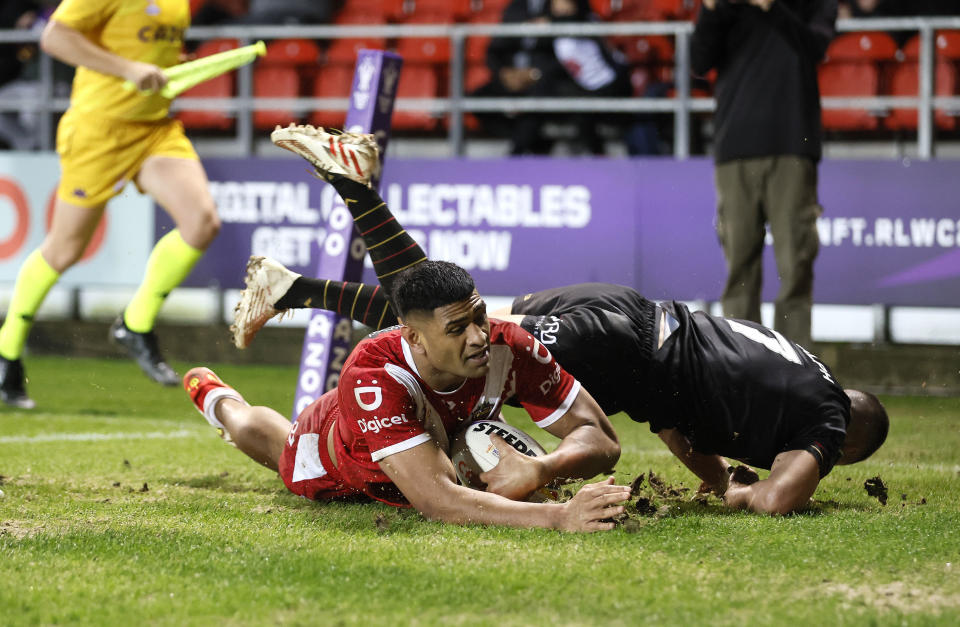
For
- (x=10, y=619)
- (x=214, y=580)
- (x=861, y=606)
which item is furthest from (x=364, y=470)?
(x=861, y=606)

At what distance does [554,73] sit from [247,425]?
5464 millimetres

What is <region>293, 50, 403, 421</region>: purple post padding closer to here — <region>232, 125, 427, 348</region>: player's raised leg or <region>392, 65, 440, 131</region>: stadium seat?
<region>232, 125, 427, 348</region>: player's raised leg

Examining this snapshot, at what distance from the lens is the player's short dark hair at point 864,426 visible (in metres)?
4.57

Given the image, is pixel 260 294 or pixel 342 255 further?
pixel 342 255

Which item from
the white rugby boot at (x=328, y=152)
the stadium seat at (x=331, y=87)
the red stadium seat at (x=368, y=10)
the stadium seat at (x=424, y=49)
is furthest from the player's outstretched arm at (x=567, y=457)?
the red stadium seat at (x=368, y=10)

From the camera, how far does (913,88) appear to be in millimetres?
9797

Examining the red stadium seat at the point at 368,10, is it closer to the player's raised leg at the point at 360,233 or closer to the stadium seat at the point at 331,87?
the stadium seat at the point at 331,87

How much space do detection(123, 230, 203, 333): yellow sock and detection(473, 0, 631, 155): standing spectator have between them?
326 centimetres

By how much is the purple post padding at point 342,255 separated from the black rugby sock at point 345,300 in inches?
24.7

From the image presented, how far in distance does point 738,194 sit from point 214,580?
176 inches

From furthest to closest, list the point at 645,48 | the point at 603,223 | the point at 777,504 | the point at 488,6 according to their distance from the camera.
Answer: the point at 488,6, the point at 645,48, the point at 603,223, the point at 777,504

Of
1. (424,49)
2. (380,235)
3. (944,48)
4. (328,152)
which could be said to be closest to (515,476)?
(380,235)

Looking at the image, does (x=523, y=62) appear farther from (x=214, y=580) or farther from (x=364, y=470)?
(x=214, y=580)

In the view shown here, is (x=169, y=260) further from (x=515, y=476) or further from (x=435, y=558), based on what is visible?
(x=435, y=558)
